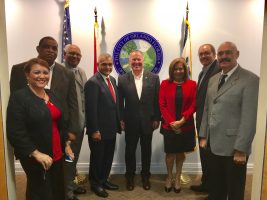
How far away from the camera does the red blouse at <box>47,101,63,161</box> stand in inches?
69.7

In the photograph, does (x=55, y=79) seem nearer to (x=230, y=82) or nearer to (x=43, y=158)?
(x=43, y=158)

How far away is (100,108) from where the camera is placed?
106 inches

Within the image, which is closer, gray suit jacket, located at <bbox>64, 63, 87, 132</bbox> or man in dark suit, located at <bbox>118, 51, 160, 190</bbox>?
gray suit jacket, located at <bbox>64, 63, 87, 132</bbox>

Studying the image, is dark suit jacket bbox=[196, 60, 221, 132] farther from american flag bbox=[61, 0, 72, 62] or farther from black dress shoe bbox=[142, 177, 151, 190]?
american flag bbox=[61, 0, 72, 62]

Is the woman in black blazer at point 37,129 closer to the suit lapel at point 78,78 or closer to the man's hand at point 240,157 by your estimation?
the suit lapel at point 78,78

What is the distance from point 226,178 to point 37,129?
1.49 metres

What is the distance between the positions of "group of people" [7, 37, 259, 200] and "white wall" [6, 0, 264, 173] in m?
0.61

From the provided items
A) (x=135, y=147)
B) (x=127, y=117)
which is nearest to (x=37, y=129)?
(x=127, y=117)

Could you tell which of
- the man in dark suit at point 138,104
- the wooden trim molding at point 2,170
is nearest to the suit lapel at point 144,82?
the man in dark suit at point 138,104

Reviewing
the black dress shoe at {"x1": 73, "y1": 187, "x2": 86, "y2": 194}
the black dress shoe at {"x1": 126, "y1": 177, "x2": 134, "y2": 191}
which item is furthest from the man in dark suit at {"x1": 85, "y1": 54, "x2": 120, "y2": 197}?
the black dress shoe at {"x1": 126, "y1": 177, "x2": 134, "y2": 191}

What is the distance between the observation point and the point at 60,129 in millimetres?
1869

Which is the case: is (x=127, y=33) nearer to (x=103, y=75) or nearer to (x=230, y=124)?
(x=103, y=75)

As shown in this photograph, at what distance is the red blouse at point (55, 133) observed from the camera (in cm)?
177

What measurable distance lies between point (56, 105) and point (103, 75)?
0.94 meters
